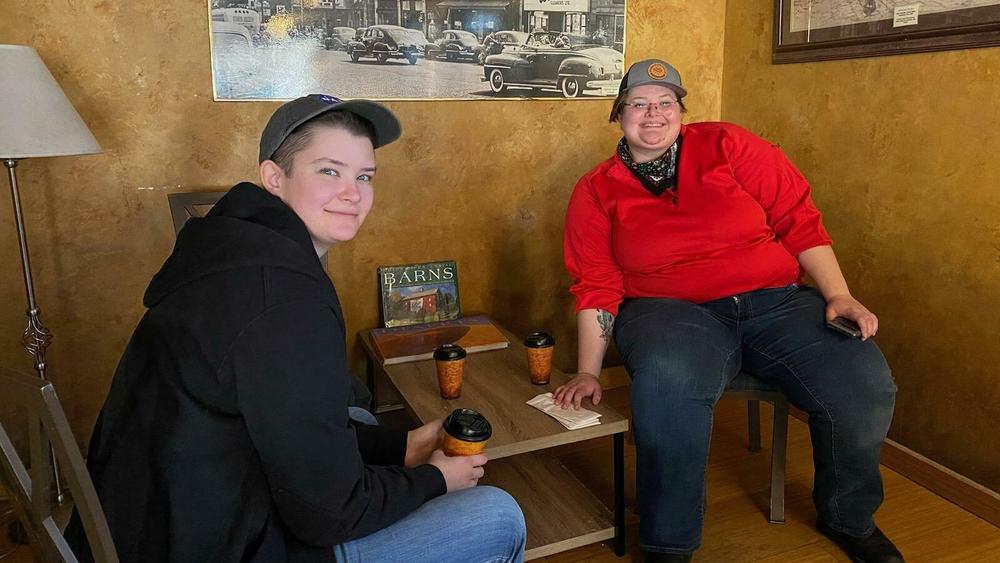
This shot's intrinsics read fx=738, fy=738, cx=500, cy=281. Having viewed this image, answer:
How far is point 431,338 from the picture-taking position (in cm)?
238

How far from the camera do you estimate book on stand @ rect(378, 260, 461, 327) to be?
2.54 metres

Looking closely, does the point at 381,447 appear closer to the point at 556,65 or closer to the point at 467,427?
the point at 467,427

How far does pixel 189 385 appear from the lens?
0.95m

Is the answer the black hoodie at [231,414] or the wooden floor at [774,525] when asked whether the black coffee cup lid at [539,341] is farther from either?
the black hoodie at [231,414]

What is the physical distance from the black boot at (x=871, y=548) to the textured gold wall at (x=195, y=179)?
1308 mm

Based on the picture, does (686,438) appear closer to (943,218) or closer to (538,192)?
(943,218)

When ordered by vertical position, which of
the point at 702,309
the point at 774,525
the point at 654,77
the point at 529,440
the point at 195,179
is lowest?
the point at 774,525

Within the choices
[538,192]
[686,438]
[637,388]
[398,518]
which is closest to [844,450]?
[686,438]

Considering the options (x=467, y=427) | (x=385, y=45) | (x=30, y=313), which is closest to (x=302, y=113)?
(x=467, y=427)

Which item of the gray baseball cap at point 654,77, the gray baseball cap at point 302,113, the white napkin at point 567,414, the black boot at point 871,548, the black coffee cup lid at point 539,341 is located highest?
the gray baseball cap at point 654,77

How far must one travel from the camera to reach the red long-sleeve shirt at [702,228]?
1996 millimetres

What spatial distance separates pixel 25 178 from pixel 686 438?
1.93 m

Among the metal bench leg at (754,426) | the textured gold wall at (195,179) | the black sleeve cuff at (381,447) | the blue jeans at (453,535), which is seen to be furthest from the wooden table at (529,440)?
the metal bench leg at (754,426)

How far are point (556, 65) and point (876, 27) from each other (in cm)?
102
